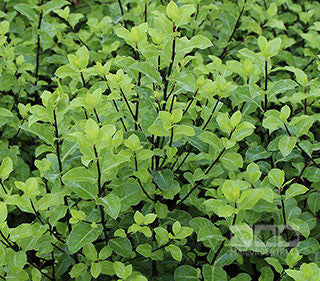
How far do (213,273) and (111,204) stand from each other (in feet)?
1.81

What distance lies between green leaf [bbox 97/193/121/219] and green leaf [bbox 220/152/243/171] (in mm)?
518

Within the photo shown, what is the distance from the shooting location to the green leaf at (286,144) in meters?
1.85

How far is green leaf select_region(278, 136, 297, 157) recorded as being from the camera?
6.08ft

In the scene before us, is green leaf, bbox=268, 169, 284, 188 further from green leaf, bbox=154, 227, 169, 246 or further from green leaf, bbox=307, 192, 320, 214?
green leaf, bbox=154, 227, 169, 246

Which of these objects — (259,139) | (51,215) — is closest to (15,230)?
(51,215)

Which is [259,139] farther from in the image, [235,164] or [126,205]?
[126,205]

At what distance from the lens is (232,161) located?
1.78m

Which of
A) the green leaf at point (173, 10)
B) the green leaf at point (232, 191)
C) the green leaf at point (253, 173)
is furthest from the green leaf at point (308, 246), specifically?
the green leaf at point (173, 10)

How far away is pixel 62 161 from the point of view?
1749mm

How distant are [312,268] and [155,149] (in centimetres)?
76

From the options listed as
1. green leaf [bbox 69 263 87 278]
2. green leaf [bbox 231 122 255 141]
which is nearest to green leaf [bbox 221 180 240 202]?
green leaf [bbox 231 122 255 141]

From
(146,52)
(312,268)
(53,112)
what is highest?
(146,52)

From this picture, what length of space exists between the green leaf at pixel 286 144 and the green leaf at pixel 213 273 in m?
0.58

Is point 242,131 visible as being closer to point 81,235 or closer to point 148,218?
point 148,218
